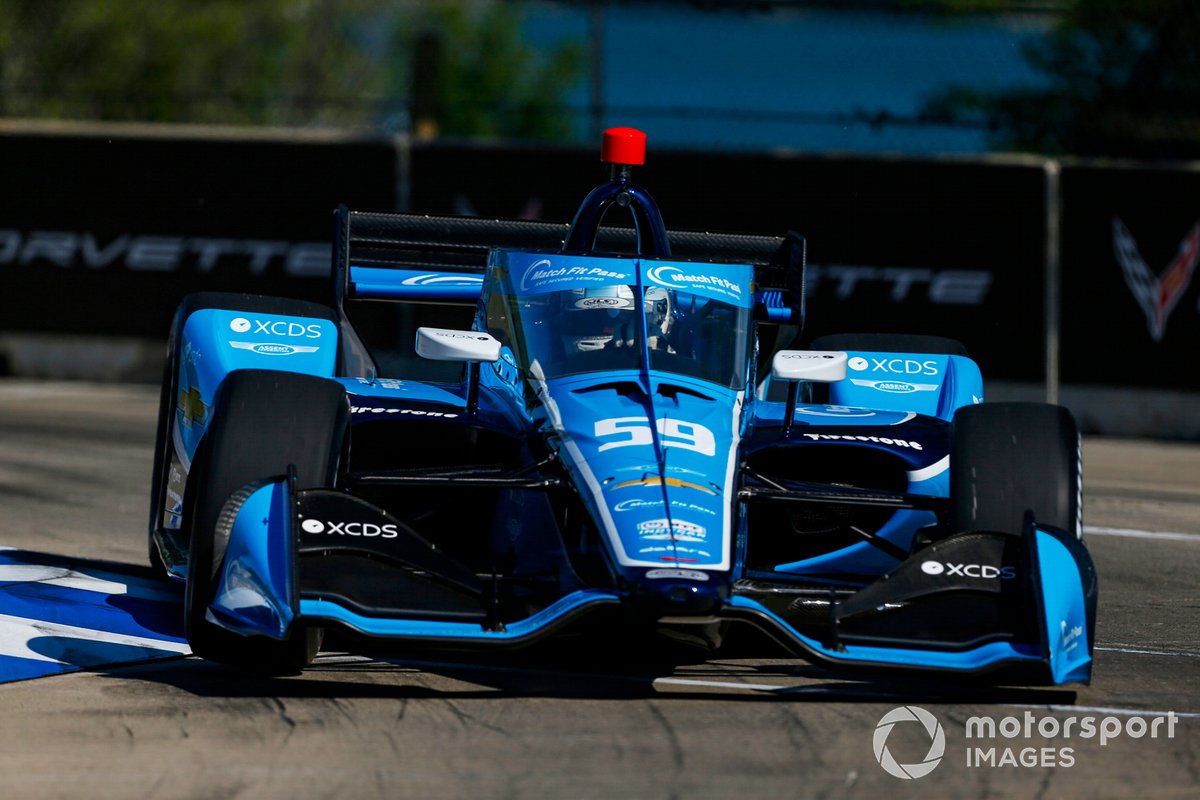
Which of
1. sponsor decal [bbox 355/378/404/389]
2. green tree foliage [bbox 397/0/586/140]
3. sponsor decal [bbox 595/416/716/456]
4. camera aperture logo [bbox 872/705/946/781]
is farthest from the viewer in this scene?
green tree foliage [bbox 397/0/586/140]

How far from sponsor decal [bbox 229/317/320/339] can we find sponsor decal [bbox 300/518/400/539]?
6.67 ft

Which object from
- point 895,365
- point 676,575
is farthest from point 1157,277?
point 676,575

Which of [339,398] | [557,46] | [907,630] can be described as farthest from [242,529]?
[557,46]

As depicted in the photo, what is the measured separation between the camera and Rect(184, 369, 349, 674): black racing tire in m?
5.35

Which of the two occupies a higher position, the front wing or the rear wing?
Answer: the rear wing

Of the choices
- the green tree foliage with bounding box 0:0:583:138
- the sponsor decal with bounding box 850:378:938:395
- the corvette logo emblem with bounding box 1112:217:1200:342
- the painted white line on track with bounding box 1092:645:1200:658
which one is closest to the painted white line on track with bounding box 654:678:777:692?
the painted white line on track with bounding box 1092:645:1200:658

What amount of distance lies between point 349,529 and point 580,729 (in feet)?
2.96

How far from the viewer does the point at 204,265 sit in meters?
13.9

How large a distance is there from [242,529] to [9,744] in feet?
2.83

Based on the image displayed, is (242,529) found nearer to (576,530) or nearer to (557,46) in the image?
(576,530)

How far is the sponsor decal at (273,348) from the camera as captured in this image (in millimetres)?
7012

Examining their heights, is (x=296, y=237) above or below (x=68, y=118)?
below

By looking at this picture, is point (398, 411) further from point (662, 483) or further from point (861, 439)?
point (861, 439)

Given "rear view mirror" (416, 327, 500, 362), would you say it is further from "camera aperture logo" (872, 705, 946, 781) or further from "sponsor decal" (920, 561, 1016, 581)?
"camera aperture logo" (872, 705, 946, 781)
